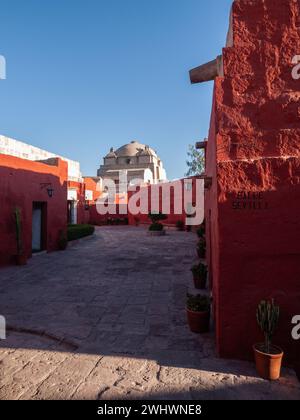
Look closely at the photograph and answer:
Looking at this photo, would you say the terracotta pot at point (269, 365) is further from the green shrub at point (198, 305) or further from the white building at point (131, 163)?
the white building at point (131, 163)

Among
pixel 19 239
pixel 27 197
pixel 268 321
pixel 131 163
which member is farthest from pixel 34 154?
pixel 131 163

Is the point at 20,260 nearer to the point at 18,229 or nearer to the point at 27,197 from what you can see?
the point at 18,229

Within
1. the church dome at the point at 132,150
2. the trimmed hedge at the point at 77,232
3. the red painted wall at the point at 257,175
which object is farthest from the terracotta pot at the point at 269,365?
the church dome at the point at 132,150

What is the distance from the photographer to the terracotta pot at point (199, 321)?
4824mm

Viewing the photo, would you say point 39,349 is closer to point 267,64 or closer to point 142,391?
point 142,391

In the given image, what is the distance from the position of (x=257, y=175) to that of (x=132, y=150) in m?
45.8

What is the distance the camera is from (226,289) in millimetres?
3938

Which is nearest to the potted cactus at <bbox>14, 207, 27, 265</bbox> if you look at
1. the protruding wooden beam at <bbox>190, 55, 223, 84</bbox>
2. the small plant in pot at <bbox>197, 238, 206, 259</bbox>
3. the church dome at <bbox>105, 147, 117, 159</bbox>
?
the small plant in pot at <bbox>197, 238, 206, 259</bbox>

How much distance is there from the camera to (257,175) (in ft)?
13.0

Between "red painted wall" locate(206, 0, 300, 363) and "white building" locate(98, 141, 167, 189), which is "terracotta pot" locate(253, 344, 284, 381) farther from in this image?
"white building" locate(98, 141, 167, 189)

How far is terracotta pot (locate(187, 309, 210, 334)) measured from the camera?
4.82m

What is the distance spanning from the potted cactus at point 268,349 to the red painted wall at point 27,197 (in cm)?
907

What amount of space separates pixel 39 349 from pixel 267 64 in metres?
5.47
